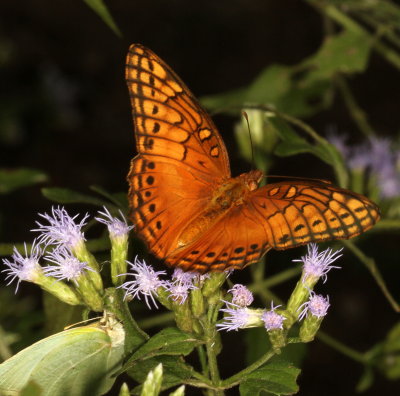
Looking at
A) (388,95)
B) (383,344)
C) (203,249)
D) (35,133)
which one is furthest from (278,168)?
(203,249)

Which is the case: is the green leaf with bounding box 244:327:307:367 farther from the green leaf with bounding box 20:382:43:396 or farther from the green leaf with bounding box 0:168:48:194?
the green leaf with bounding box 20:382:43:396

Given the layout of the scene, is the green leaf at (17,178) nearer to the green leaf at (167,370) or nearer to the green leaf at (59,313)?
the green leaf at (59,313)

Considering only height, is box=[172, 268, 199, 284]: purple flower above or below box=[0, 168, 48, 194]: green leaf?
below

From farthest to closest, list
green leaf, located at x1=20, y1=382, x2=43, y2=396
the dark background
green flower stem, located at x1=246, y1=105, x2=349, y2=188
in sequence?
the dark background
green flower stem, located at x1=246, y1=105, x2=349, y2=188
green leaf, located at x1=20, y1=382, x2=43, y2=396

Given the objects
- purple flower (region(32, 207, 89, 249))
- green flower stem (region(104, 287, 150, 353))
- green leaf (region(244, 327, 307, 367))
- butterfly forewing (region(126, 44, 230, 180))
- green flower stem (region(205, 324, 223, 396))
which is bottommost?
green leaf (region(244, 327, 307, 367))

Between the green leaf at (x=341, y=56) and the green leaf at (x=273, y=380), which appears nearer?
the green leaf at (x=273, y=380)

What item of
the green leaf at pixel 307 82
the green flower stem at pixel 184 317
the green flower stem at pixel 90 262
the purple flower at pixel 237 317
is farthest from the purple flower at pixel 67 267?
the green leaf at pixel 307 82

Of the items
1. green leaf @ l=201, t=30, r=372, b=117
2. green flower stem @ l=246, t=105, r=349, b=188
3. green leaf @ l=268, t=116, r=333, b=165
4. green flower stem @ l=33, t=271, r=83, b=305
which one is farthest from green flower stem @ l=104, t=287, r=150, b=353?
green leaf @ l=201, t=30, r=372, b=117

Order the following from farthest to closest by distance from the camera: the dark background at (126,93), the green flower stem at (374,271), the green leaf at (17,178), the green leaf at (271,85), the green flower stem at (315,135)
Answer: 1. the dark background at (126,93)
2. the green leaf at (271,85)
3. the green leaf at (17,178)
4. the green flower stem at (315,135)
5. the green flower stem at (374,271)
